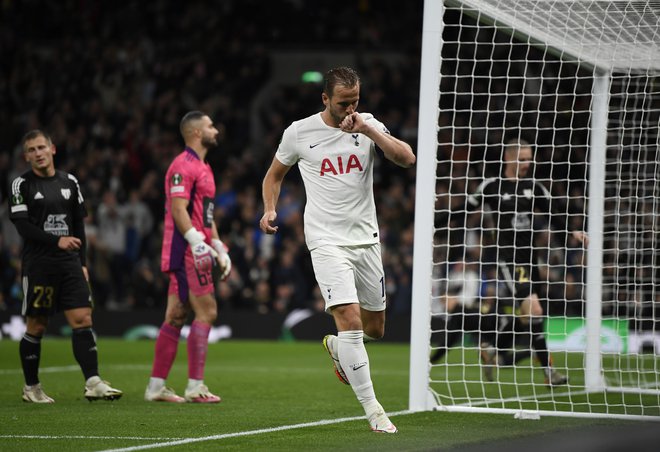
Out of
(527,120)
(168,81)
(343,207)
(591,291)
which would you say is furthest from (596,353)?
(168,81)

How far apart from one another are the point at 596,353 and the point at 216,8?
17649mm

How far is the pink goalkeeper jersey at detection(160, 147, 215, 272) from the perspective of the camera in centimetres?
931

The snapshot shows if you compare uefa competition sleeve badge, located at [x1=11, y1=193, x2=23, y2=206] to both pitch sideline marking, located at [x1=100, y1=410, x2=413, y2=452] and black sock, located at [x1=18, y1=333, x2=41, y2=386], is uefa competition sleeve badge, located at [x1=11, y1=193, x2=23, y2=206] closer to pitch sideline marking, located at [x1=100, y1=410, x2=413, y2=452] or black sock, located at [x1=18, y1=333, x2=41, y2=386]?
black sock, located at [x1=18, y1=333, x2=41, y2=386]

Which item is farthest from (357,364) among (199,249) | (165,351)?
(165,351)

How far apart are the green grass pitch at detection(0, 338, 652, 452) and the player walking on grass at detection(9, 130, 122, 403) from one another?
40 cm

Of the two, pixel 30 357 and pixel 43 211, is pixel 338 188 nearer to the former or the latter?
pixel 43 211

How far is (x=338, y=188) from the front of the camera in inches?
278

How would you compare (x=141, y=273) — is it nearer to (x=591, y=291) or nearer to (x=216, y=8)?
(x=216, y=8)

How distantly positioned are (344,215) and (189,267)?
8.59ft

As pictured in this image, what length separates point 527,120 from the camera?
2070cm

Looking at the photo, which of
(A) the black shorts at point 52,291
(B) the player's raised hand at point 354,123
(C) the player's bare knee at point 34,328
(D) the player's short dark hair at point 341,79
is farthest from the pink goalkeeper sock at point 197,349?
(B) the player's raised hand at point 354,123

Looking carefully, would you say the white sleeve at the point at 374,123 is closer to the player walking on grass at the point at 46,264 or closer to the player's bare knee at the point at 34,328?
the player walking on grass at the point at 46,264

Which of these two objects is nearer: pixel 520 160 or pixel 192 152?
pixel 192 152

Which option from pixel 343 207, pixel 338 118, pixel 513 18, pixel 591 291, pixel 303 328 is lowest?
pixel 303 328
